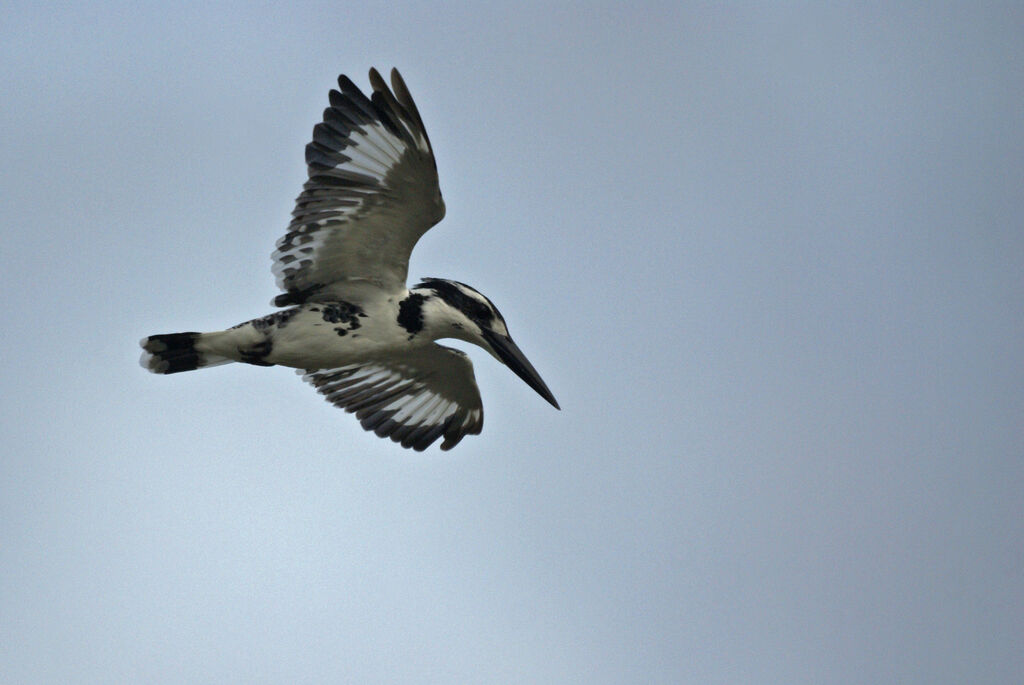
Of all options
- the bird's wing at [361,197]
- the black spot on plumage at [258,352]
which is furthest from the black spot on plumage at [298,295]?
the black spot on plumage at [258,352]

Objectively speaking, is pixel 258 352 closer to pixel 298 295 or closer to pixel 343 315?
pixel 298 295

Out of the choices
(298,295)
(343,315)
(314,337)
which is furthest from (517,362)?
(298,295)

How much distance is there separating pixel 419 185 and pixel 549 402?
200 centimetres

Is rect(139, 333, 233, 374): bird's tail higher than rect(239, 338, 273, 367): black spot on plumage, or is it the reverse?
rect(139, 333, 233, 374): bird's tail

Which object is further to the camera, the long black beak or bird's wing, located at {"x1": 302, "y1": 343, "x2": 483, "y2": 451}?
bird's wing, located at {"x1": 302, "y1": 343, "x2": 483, "y2": 451}

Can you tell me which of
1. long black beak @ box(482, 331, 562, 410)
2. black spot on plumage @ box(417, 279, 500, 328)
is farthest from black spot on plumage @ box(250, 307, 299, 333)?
long black beak @ box(482, 331, 562, 410)

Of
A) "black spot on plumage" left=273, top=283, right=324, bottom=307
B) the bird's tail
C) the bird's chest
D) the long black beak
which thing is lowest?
the long black beak

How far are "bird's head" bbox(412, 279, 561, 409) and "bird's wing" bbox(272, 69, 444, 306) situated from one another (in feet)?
0.86

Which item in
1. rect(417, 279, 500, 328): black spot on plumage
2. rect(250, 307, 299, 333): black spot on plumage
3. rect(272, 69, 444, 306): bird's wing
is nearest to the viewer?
rect(272, 69, 444, 306): bird's wing

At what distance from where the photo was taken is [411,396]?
34.1 feet

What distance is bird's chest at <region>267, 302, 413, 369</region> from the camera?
342 inches

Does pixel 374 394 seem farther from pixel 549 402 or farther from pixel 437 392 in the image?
pixel 549 402

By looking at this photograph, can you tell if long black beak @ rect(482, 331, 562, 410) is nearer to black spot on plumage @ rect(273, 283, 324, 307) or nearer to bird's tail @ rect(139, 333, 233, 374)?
black spot on plumage @ rect(273, 283, 324, 307)

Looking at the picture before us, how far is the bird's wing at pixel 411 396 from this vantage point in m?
10.1
